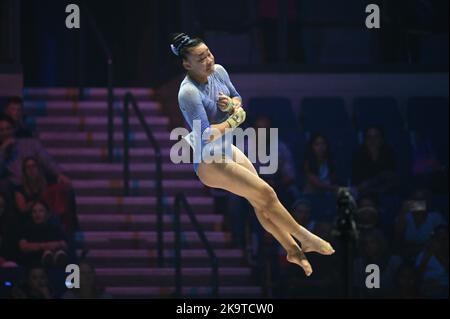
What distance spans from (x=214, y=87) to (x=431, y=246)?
15.4 ft

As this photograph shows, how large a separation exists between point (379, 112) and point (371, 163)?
2.69 feet

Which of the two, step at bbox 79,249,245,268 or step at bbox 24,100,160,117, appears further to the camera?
step at bbox 24,100,160,117

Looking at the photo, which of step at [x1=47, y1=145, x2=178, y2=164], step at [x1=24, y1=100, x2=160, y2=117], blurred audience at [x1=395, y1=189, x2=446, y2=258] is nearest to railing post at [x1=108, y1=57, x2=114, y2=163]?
step at [x1=47, y1=145, x2=178, y2=164]

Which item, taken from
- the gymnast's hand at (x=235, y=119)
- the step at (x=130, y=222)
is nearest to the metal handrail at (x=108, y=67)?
the step at (x=130, y=222)

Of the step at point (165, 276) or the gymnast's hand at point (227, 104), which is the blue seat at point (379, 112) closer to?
the step at point (165, 276)

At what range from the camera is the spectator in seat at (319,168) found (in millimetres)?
12672

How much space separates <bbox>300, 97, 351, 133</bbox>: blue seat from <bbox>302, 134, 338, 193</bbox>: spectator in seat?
656 millimetres

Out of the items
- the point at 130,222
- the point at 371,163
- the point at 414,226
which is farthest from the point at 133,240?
the point at 414,226

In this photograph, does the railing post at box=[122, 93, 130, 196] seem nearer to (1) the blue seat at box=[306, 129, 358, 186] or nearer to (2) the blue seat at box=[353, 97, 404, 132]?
(1) the blue seat at box=[306, 129, 358, 186]

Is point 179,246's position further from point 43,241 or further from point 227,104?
point 227,104

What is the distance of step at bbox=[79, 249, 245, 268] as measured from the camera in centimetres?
1278

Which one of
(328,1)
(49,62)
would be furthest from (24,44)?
(328,1)

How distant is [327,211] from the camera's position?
12844 millimetres

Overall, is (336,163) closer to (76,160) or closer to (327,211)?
(327,211)
